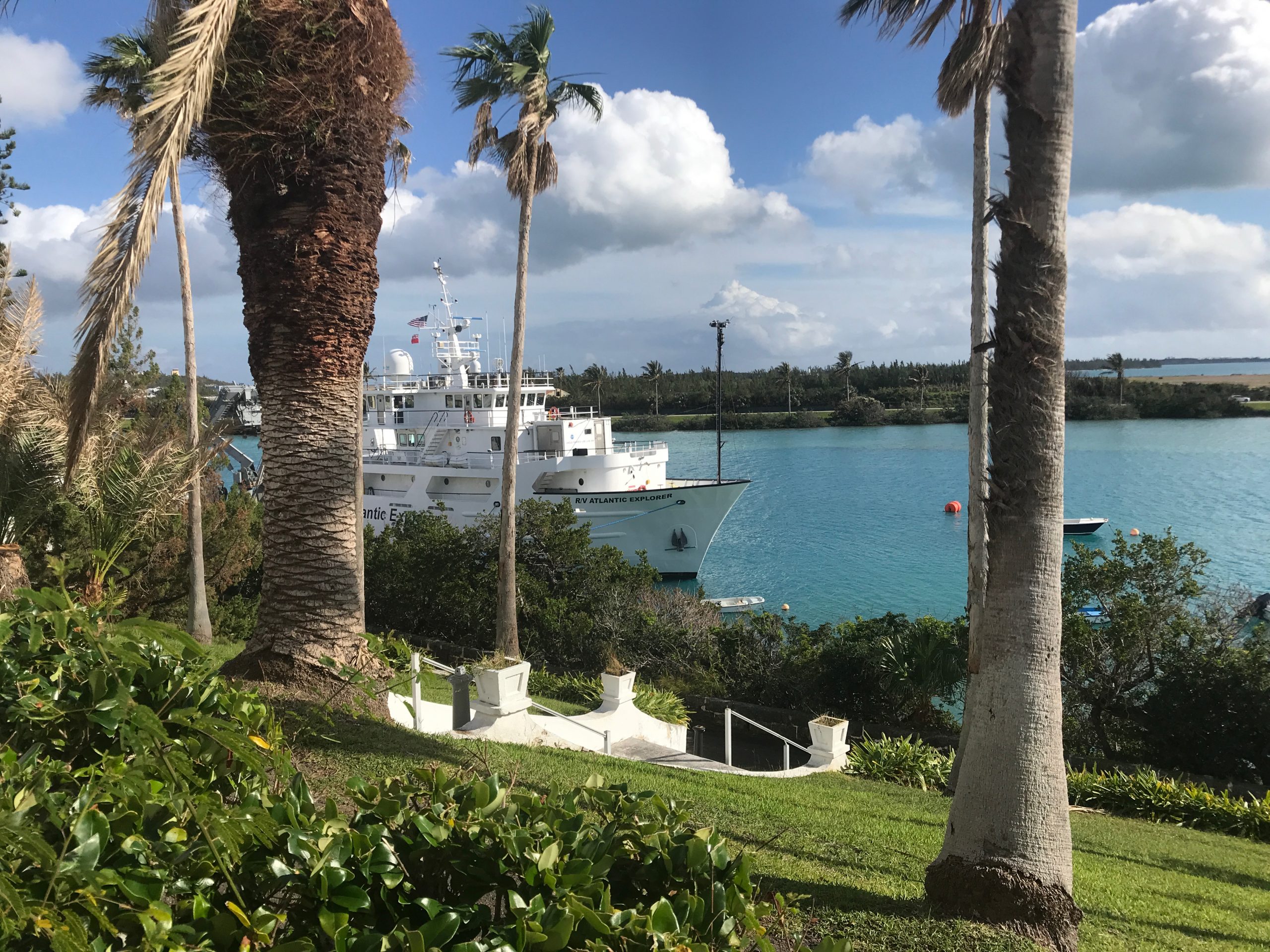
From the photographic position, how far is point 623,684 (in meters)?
9.57

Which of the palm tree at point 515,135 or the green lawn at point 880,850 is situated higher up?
the palm tree at point 515,135

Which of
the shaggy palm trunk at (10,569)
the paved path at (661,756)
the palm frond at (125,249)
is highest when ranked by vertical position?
the palm frond at (125,249)

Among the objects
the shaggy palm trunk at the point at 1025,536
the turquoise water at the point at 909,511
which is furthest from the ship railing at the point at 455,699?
the turquoise water at the point at 909,511

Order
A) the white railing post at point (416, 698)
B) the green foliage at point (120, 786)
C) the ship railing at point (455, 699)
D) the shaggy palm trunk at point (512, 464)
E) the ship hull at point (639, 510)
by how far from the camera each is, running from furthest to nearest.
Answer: the ship hull at point (639, 510) < the shaggy palm trunk at point (512, 464) < the ship railing at point (455, 699) < the white railing post at point (416, 698) < the green foliage at point (120, 786)

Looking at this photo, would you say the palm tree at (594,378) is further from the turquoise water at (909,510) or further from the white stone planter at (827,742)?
the white stone planter at (827,742)

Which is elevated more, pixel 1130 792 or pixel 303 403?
pixel 303 403

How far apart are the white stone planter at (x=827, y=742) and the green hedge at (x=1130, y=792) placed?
1.19ft

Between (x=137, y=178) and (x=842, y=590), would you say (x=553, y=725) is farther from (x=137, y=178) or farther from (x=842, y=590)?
(x=842, y=590)

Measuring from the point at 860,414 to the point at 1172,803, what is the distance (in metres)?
88.3

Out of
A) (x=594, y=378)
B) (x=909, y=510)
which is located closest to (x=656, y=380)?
(x=594, y=378)

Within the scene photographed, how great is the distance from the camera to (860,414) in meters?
94.4

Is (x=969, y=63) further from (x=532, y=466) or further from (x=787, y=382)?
(x=787, y=382)

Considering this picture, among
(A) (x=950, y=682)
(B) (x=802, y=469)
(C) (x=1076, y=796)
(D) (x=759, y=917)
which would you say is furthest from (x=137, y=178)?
(B) (x=802, y=469)

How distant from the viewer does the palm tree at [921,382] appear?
95000 mm
